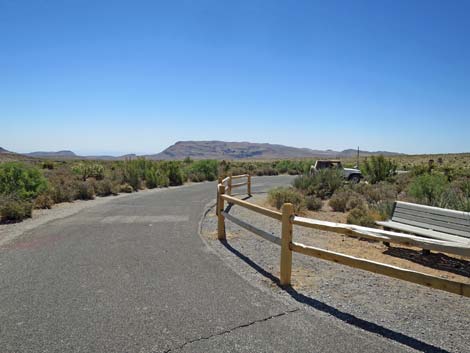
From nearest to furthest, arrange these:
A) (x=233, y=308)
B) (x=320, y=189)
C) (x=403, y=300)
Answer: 1. (x=233, y=308)
2. (x=403, y=300)
3. (x=320, y=189)

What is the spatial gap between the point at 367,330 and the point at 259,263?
284cm

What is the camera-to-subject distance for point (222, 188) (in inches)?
360

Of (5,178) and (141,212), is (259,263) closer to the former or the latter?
(141,212)

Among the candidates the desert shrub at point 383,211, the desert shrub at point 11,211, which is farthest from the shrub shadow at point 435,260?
the desert shrub at point 11,211

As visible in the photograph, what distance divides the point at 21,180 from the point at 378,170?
18.6 metres

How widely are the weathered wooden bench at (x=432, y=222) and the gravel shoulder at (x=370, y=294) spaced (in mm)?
539

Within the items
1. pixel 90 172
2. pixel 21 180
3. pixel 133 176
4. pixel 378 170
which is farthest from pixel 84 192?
pixel 378 170

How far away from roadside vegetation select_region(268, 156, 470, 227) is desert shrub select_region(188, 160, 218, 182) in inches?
478

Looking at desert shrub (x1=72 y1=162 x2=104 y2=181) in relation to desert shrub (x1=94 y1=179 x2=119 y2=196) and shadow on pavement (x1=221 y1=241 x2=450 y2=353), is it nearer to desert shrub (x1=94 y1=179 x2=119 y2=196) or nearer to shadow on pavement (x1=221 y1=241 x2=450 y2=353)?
desert shrub (x1=94 y1=179 x2=119 y2=196)

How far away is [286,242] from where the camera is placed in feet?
18.0

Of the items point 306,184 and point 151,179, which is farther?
point 151,179

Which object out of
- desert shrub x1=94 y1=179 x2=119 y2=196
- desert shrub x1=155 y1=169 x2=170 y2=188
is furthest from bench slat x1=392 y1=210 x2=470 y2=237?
desert shrub x1=155 y1=169 x2=170 y2=188

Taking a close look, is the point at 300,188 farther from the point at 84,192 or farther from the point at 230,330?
the point at 230,330

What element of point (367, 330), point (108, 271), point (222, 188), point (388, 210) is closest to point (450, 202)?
point (388, 210)
